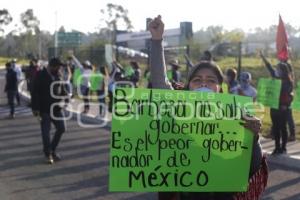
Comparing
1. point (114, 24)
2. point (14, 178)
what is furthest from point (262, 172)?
point (114, 24)

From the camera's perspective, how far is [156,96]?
361 cm

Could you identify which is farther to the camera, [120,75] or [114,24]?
[114,24]

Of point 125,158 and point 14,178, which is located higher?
point 125,158

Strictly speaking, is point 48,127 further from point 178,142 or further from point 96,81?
point 96,81

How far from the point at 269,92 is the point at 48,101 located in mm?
4197

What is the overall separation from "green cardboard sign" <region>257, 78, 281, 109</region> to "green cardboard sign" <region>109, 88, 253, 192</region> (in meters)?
7.68

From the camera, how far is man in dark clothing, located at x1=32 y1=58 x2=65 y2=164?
33.5ft

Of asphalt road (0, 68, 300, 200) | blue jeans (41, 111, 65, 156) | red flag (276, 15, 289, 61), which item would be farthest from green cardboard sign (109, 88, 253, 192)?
red flag (276, 15, 289, 61)

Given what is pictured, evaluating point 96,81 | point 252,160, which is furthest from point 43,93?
point 96,81

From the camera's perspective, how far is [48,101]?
403 inches

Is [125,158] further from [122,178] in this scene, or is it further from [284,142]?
[284,142]

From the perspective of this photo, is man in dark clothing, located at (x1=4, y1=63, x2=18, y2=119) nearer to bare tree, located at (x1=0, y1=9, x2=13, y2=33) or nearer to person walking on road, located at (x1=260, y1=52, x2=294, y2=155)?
person walking on road, located at (x1=260, y1=52, x2=294, y2=155)

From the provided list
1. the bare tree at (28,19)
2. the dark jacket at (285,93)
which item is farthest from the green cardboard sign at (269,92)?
the bare tree at (28,19)

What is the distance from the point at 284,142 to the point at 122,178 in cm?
781
